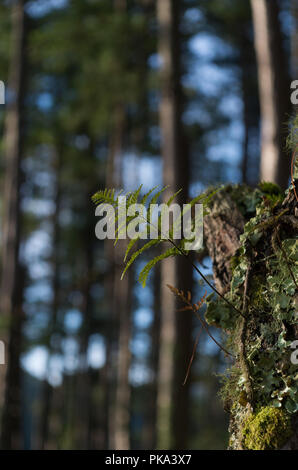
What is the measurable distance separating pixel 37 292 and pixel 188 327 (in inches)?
512

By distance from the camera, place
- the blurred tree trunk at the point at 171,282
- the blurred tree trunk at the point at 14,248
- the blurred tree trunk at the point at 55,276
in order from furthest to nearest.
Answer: the blurred tree trunk at the point at 55,276, the blurred tree trunk at the point at 14,248, the blurred tree trunk at the point at 171,282

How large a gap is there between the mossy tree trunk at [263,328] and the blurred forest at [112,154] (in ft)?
8.43

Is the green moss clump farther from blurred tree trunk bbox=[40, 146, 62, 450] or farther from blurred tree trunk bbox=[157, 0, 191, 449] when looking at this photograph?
blurred tree trunk bbox=[40, 146, 62, 450]

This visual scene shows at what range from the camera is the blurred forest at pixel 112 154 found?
6754 millimetres

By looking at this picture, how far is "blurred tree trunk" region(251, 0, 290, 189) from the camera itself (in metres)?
4.39

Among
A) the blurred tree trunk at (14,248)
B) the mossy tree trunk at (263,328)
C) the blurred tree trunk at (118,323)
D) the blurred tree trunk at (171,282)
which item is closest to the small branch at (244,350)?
the mossy tree trunk at (263,328)

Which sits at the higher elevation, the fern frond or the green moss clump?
the fern frond

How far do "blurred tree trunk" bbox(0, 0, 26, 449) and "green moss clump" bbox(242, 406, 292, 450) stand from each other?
618cm

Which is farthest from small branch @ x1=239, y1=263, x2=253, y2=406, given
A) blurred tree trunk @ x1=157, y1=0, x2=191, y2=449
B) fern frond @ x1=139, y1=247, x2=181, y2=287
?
blurred tree trunk @ x1=157, y1=0, x2=191, y2=449

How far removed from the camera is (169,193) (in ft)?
21.7

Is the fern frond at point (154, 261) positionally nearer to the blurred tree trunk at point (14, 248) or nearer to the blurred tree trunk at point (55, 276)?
the blurred tree trunk at point (14, 248)
